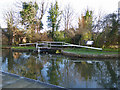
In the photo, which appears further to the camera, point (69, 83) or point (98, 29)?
point (98, 29)

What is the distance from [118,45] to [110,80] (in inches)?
296

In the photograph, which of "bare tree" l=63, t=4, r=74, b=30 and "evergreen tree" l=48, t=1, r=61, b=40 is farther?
"bare tree" l=63, t=4, r=74, b=30

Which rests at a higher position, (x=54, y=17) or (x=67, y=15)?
(x=67, y=15)

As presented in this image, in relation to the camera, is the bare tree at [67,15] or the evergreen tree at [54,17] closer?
the evergreen tree at [54,17]

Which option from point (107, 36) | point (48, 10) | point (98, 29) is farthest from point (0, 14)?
point (107, 36)

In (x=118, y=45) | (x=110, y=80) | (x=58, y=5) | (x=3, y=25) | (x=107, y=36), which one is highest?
(x=58, y=5)

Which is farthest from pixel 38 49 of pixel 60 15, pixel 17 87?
pixel 60 15

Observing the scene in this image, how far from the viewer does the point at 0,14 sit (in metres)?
19.2

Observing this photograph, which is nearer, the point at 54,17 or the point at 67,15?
the point at 54,17

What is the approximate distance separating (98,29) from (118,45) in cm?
315

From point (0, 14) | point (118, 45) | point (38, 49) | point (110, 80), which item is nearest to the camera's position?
point (110, 80)

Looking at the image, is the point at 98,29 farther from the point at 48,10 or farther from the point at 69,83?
the point at 48,10

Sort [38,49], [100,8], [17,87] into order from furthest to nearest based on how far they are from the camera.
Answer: [100,8], [38,49], [17,87]

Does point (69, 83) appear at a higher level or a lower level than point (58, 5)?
lower
